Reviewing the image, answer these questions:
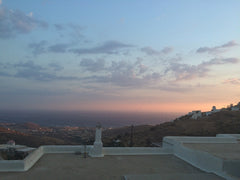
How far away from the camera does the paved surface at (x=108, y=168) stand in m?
6.83

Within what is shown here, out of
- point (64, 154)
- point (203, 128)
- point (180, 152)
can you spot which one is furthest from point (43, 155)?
point (203, 128)

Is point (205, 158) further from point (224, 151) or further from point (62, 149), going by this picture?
point (62, 149)

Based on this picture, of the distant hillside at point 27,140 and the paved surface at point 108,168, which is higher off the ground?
the paved surface at point 108,168

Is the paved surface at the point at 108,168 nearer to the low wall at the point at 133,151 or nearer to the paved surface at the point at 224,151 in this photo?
the low wall at the point at 133,151

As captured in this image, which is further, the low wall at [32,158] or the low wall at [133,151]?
the low wall at [133,151]

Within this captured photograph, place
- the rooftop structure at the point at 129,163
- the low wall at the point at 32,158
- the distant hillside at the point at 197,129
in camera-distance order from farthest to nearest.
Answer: the distant hillside at the point at 197,129, the low wall at the point at 32,158, the rooftop structure at the point at 129,163

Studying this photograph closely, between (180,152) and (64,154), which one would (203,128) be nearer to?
(180,152)

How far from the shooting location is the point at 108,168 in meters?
8.02

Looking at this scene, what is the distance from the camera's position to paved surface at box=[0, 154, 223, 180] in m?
6.83

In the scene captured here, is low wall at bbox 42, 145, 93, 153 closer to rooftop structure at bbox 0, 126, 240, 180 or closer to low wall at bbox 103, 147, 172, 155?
rooftop structure at bbox 0, 126, 240, 180

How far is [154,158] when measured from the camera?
9.98 metres

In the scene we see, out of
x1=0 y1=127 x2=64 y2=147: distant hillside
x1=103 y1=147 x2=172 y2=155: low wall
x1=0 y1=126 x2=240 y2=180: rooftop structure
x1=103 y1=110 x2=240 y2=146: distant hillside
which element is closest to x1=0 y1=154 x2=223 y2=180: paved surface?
x1=0 y1=126 x2=240 y2=180: rooftop structure

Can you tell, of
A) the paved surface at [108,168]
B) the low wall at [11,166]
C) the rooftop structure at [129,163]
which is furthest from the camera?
the low wall at [11,166]

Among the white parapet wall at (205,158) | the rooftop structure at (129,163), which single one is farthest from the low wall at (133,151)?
the white parapet wall at (205,158)
